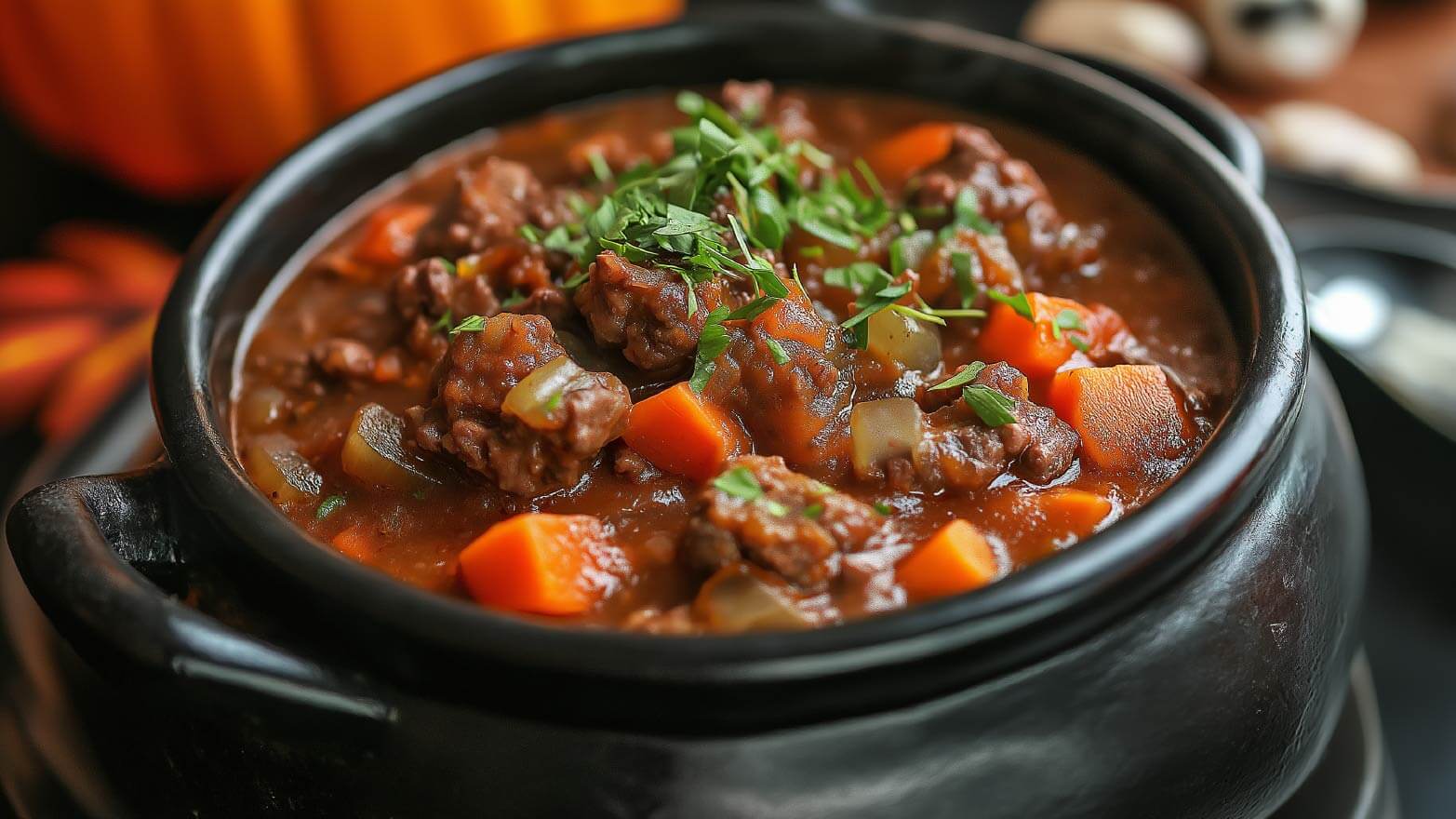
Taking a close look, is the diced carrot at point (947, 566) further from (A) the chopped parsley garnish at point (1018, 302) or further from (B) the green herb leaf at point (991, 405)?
(A) the chopped parsley garnish at point (1018, 302)

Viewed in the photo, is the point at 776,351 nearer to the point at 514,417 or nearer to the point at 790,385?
the point at 790,385

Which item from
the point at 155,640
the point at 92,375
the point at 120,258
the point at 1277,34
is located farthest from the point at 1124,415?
the point at 120,258

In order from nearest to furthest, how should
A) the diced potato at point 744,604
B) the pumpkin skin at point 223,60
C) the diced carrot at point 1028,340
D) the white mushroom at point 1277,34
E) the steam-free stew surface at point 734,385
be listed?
the diced potato at point 744,604 → the steam-free stew surface at point 734,385 → the diced carrot at point 1028,340 → the pumpkin skin at point 223,60 → the white mushroom at point 1277,34

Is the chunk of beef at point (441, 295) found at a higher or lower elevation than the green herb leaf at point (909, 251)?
lower

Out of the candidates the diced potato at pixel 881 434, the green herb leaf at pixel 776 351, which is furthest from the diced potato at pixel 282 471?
the diced potato at pixel 881 434

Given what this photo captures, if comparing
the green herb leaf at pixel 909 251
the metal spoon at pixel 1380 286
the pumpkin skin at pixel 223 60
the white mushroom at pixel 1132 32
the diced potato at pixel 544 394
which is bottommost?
the metal spoon at pixel 1380 286

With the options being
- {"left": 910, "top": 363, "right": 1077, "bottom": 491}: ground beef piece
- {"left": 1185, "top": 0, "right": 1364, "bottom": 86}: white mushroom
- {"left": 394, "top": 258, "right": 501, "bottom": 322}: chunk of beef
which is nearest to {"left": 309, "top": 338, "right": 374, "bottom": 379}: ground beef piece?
{"left": 394, "top": 258, "right": 501, "bottom": 322}: chunk of beef

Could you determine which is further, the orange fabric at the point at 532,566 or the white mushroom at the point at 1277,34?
the white mushroom at the point at 1277,34

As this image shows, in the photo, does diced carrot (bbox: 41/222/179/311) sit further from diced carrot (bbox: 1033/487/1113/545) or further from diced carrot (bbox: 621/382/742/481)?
diced carrot (bbox: 1033/487/1113/545)
